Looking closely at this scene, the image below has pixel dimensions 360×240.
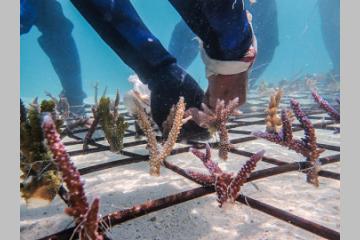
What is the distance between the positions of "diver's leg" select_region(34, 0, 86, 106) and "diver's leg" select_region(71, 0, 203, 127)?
675 centimetres

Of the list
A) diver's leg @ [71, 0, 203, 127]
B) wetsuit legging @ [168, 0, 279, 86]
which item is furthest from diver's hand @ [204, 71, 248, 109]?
wetsuit legging @ [168, 0, 279, 86]

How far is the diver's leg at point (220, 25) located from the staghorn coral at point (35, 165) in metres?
1.63

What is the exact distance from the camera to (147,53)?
3805 mm

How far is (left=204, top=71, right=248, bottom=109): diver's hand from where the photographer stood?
10.5ft

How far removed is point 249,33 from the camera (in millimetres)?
2854

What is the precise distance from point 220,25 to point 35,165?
6.34 ft

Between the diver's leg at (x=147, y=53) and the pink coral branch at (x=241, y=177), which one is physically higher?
the diver's leg at (x=147, y=53)

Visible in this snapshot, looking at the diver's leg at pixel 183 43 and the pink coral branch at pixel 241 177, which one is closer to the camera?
the pink coral branch at pixel 241 177

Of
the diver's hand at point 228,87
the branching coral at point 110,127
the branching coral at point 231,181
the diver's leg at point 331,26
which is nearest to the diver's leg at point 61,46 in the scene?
the branching coral at point 110,127

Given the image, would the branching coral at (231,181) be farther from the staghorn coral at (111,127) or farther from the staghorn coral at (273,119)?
the staghorn coral at (273,119)

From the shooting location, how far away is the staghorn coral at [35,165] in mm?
2055

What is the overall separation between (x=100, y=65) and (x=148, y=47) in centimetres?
13340

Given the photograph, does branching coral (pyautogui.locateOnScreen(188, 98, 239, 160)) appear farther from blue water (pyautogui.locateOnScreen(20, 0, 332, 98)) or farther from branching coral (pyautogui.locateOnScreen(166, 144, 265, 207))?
blue water (pyautogui.locateOnScreen(20, 0, 332, 98))

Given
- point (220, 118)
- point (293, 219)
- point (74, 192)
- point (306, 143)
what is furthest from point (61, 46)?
point (293, 219)
